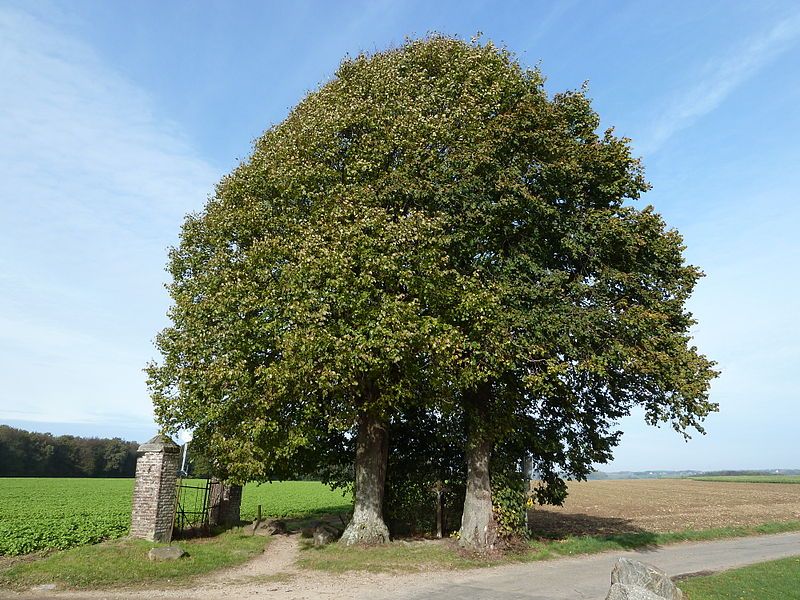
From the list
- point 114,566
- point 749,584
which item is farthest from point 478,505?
point 114,566

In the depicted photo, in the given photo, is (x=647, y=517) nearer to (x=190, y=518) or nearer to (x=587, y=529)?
(x=587, y=529)

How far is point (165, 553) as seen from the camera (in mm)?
17219

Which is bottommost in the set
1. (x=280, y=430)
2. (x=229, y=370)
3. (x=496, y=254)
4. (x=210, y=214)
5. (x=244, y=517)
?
(x=244, y=517)

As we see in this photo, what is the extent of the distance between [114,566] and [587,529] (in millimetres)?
23819

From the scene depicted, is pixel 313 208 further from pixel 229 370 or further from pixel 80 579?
pixel 80 579

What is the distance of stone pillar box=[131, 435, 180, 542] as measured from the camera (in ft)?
64.0

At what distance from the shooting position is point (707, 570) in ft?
61.1

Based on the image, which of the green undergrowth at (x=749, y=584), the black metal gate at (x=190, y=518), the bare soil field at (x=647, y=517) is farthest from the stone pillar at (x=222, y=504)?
the green undergrowth at (x=749, y=584)

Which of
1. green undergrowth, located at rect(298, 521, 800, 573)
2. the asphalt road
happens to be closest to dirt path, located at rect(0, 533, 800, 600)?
the asphalt road

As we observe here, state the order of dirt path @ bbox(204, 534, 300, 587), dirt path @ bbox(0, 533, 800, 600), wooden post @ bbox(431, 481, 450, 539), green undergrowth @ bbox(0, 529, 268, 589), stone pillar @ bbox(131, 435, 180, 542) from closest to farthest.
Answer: dirt path @ bbox(0, 533, 800, 600), green undergrowth @ bbox(0, 529, 268, 589), dirt path @ bbox(204, 534, 300, 587), stone pillar @ bbox(131, 435, 180, 542), wooden post @ bbox(431, 481, 450, 539)

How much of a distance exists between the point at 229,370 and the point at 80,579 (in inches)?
280

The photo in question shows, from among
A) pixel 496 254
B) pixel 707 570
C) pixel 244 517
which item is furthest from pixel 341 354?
pixel 244 517

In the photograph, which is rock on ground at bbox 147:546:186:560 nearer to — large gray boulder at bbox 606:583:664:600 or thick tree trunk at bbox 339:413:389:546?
thick tree trunk at bbox 339:413:389:546

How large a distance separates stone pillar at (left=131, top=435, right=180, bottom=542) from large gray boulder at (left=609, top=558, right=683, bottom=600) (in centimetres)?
1573
